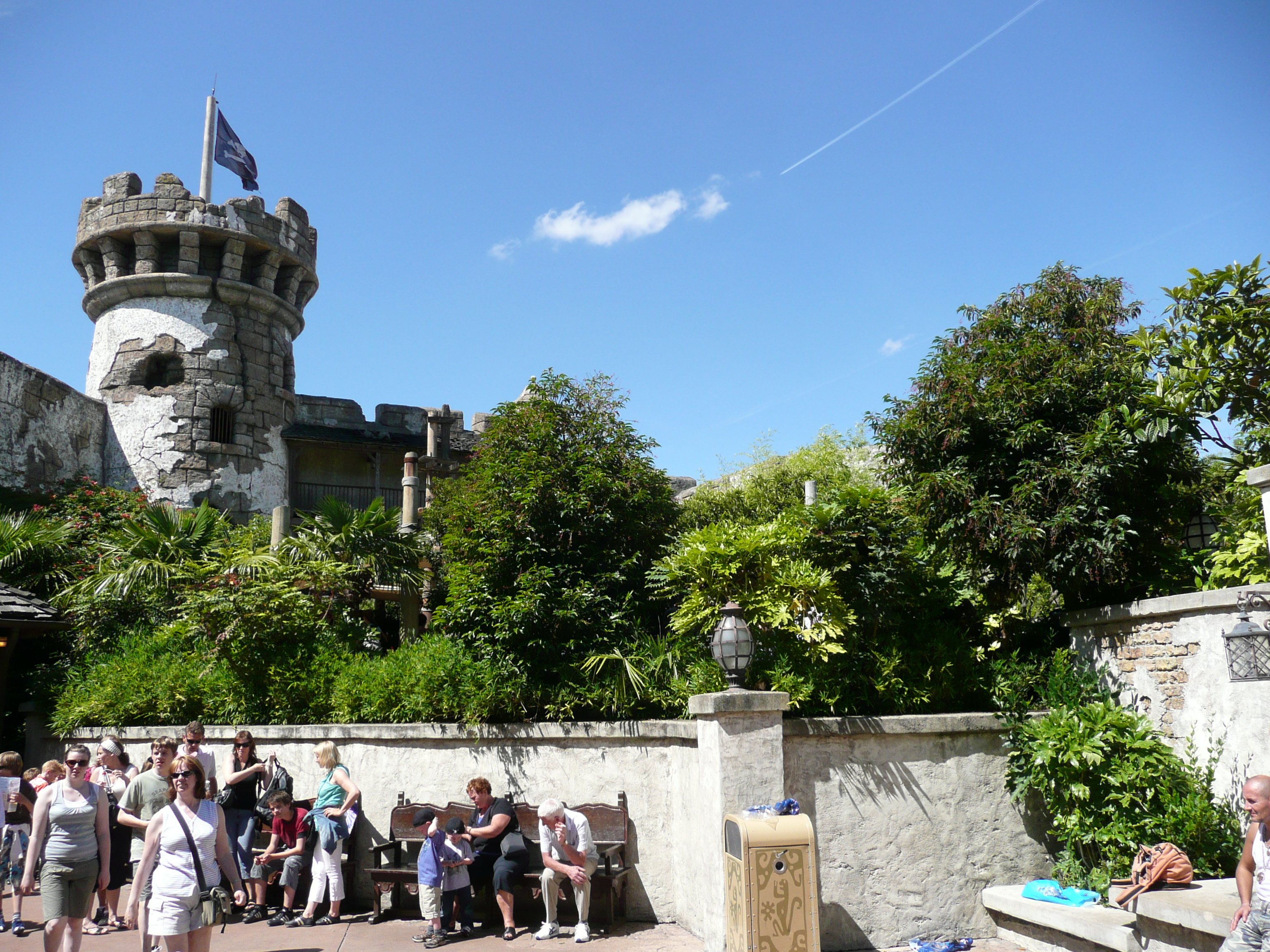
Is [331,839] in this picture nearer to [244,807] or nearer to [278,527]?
[244,807]

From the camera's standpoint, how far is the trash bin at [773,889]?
664cm

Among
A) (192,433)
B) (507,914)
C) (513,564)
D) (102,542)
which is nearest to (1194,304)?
(513,564)

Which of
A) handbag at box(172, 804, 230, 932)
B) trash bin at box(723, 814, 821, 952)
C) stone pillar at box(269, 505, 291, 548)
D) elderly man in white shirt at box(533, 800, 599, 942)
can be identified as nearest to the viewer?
handbag at box(172, 804, 230, 932)

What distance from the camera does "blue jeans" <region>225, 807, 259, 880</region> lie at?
841 cm

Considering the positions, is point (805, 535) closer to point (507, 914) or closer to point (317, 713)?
point (507, 914)

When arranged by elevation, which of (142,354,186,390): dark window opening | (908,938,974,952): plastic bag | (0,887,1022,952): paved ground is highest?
(142,354,186,390): dark window opening

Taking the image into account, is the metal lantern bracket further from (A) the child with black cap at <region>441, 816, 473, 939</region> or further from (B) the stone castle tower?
(B) the stone castle tower

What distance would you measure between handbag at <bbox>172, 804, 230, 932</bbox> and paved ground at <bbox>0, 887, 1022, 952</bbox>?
232cm

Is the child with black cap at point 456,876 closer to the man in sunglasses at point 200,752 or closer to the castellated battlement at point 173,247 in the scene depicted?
the man in sunglasses at point 200,752

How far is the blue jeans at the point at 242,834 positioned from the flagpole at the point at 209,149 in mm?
16145

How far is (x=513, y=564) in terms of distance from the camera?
30.4 ft

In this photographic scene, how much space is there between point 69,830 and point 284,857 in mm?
2571

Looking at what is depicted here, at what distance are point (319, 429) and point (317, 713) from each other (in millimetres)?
12935

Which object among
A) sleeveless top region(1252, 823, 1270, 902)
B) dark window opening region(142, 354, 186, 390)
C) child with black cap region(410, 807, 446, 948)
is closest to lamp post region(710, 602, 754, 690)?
child with black cap region(410, 807, 446, 948)
